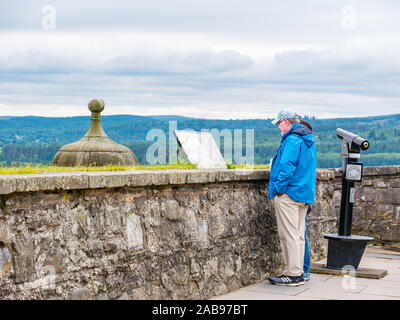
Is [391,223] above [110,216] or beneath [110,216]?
beneath

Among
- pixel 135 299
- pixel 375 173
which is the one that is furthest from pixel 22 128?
pixel 135 299

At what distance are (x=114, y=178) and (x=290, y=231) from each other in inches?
98.7

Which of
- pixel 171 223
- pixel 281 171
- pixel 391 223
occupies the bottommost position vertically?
pixel 391 223

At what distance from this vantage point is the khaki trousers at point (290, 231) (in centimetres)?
695

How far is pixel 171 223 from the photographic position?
598 centimetres

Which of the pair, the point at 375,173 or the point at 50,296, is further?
the point at 375,173

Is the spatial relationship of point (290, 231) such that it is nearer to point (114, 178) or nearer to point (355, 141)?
point (355, 141)

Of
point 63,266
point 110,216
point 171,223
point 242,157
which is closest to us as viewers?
point 63,266

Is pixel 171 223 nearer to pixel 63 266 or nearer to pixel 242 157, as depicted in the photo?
pixel 63 266

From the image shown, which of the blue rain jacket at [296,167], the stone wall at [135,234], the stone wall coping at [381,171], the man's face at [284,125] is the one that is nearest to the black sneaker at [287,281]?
the stone wall at [135,234]

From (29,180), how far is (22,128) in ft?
259

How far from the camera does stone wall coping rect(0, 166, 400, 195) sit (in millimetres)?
4469

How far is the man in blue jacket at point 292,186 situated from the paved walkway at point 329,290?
209 mm

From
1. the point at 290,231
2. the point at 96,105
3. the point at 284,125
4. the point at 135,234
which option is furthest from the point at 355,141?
the point at 96,105
